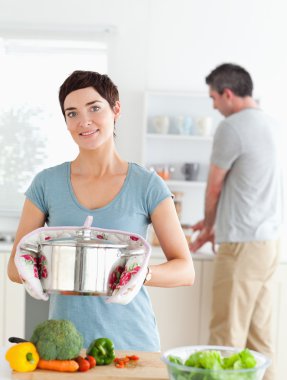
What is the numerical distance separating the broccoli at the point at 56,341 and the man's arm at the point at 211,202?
2.05 metres

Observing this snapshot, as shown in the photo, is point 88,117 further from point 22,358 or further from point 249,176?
point 249,176

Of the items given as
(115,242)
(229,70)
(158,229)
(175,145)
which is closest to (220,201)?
(229,70)

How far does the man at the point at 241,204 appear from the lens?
11.6ft

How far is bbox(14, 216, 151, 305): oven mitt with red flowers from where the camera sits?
1.61 m

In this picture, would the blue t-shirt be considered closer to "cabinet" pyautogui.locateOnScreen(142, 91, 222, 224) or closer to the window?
"cabinet" pyautogui.locateOnScreen(142, 91, 222, 224)

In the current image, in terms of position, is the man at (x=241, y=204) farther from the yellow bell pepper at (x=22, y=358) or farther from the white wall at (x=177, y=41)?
the yellow bell pepper at (x=22, y=358)

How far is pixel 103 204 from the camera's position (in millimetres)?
1953

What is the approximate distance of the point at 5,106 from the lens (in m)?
4.83

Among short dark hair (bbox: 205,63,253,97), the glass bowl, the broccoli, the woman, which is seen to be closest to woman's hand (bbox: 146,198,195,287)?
the woman

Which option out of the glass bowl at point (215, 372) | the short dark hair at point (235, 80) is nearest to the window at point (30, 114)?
the short dark hair at point (235, 80)

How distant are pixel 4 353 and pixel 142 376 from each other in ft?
1.17

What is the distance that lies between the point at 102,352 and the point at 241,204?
202cm

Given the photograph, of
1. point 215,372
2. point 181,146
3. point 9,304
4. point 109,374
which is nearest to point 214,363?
point 215,372

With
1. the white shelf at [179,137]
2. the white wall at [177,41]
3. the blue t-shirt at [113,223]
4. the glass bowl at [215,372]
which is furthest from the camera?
the white wall at [177,41]
